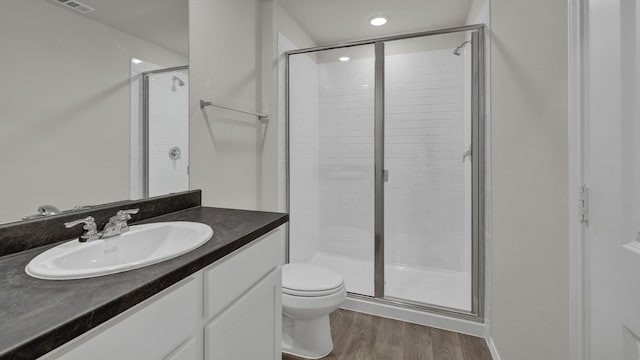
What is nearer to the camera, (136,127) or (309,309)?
(136,127)

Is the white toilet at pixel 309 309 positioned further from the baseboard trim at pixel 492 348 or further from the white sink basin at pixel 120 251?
the baseboard trim at pixel 492 348

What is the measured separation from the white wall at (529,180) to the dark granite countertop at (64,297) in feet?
3.94

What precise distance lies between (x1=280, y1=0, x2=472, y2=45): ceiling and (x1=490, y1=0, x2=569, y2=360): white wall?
0.77 meters

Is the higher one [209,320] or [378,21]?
[378,21]

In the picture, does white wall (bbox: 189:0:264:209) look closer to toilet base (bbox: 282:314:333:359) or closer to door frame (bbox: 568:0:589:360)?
toilet base (bbox: 282:314:333:359)

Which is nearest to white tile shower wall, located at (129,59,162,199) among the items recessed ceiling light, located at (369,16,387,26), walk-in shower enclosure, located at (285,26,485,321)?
walk-in shower enclosure, located at (285,26,485,321)

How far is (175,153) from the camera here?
5.14 feet

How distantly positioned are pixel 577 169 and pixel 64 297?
132 centimetres

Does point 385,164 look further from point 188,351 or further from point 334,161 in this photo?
point 188,351

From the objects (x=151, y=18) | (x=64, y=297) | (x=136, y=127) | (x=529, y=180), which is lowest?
(x=64, y=297)

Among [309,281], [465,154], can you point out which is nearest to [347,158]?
[465,154]

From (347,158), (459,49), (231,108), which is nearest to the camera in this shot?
(231,108)

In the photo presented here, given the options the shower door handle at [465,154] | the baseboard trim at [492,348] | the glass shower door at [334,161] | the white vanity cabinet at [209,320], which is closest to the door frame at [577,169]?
the baseboard trim at [492,348]

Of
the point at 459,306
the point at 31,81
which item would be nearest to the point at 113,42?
the point at 31,81
